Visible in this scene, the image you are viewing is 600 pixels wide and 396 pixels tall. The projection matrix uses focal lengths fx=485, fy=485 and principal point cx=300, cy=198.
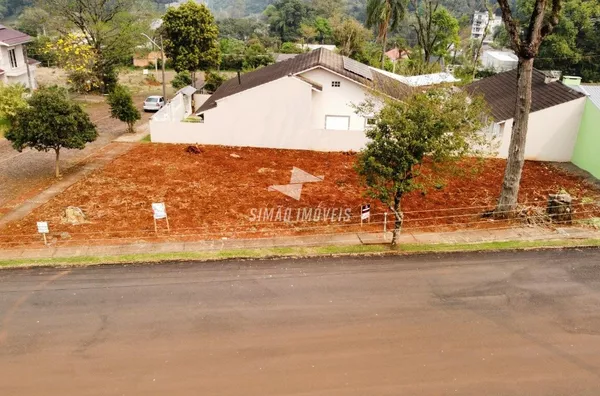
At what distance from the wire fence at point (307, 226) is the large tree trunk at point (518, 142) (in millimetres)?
377

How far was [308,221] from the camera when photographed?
19.3 meters

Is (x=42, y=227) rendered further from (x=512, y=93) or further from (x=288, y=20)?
(x=288, y=20)

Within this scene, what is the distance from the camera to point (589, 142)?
25953 millimetres

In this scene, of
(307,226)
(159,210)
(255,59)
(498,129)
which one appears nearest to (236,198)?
(307,226)

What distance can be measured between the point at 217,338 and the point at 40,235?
954 centimetres

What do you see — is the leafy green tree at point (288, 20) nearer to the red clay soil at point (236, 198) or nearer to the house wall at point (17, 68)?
the house wall at point (17, 68)

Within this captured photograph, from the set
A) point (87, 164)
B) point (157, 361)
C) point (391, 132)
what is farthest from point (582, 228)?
point (87, 164)

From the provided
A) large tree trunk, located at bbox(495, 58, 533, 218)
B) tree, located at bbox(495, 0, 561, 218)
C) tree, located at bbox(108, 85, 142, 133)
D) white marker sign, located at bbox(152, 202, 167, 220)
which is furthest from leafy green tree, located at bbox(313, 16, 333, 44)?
white marker sign, located at bbox(152, 202, 167, 220)

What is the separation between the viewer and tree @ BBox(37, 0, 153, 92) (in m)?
46.3

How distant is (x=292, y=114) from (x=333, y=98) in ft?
9.91

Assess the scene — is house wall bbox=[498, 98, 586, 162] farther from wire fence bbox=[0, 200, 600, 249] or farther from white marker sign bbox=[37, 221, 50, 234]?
white marker sign bbox=[37, 221, 50, 234]

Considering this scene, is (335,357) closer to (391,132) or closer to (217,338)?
(217,338)

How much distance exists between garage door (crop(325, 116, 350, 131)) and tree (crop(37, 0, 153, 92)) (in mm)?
25115

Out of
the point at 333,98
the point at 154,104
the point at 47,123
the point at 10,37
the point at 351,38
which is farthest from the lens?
the point at 351,38
